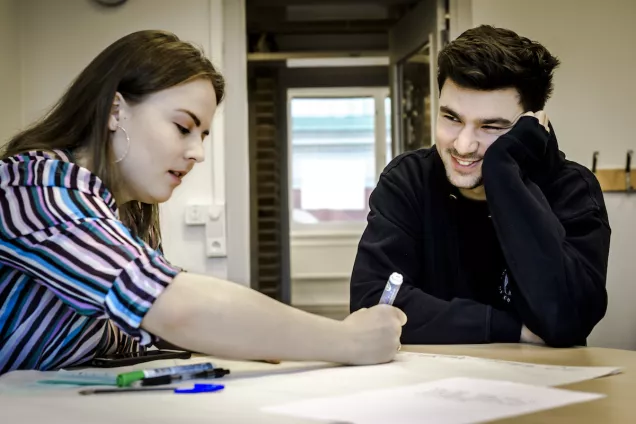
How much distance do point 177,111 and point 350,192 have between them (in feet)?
22.7

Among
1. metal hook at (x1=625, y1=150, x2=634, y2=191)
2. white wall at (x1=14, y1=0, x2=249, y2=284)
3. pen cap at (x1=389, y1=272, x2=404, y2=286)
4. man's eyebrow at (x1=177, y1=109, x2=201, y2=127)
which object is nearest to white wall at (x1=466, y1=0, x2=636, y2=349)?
metal hook at (x1=625, y1=150, x2=634, y2=191)

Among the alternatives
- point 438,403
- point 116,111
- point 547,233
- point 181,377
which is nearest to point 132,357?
point 181,377

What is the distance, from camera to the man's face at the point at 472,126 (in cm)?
170

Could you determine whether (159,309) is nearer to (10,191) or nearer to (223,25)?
(10,191)

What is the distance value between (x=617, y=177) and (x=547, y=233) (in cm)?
221

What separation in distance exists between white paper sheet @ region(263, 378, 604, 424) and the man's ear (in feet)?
1.90

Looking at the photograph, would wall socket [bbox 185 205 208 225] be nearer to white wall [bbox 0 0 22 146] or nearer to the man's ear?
white wall [bbox 0 0 22 146]

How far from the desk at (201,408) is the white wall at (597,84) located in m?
2.65

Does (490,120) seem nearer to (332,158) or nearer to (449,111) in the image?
(449,111)

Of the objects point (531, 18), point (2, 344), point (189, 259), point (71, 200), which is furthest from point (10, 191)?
point (531, 18)

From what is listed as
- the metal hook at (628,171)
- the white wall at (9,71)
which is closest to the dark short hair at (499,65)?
the metal hook at (628,171)

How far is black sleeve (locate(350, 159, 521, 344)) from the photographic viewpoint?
58.4 inches

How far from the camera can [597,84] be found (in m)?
3.55

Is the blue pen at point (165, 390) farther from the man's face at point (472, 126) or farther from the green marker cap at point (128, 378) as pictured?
the man's face at point (472, 126)
